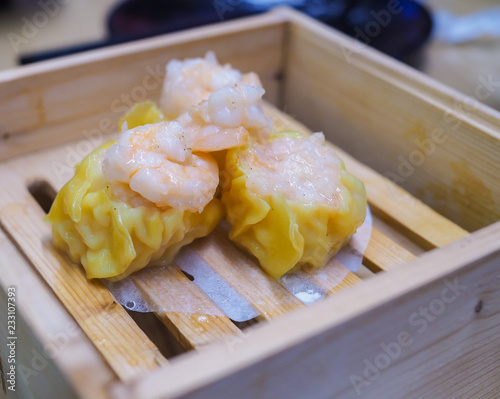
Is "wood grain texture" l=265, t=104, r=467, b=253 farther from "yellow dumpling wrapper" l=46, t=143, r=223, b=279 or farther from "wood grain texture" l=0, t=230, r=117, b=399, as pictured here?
"wood grain texture" l=0, t=230, r=117, b=399

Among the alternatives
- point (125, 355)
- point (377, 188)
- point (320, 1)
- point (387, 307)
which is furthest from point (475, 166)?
point (320, 1)

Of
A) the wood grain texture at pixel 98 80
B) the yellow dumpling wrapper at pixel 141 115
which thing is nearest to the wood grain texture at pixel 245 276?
the yellow dumpling wrapper at pixel 141 115

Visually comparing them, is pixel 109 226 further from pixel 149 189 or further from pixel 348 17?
pixel 348 17

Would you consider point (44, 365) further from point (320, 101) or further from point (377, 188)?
point (320, 101)

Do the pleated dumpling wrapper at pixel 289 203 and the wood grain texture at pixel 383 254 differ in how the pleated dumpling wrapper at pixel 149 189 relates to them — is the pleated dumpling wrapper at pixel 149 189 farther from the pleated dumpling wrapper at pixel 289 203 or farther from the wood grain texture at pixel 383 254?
the wood grain texture at pixel 383 254

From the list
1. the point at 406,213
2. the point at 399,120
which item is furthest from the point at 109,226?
the point at 399,120

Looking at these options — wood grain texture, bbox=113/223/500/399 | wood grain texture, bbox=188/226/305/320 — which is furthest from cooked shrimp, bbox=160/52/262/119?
wood grain texture, bbox=113/223/500/399

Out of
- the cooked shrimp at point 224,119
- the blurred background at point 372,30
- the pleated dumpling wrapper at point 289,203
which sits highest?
the cooked shrimp at point 224,119

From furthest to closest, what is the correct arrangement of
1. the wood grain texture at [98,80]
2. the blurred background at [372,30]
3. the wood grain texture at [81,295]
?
1. the blurred background at [372,30]
2. the wood grain texture at [98,80]
3. the wood grain texture at [81,295]
